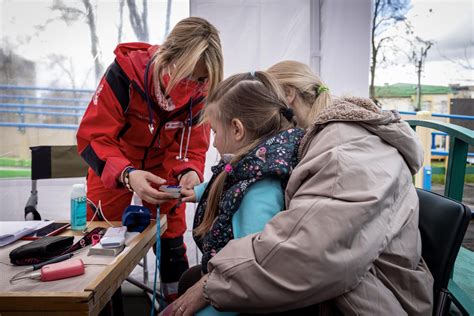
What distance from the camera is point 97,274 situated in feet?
2.65

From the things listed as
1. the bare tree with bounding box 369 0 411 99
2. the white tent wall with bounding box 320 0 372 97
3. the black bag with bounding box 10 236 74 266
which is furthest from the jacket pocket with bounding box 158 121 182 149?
the bare tree with bounding box 369 0 411 99

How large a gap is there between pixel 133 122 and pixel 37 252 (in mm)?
658

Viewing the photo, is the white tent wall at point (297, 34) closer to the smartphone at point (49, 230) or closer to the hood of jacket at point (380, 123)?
the smartphone at point (49, 230)

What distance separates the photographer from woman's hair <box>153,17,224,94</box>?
1201 mm

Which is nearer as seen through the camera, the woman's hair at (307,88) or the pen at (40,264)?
the pen at (40,264)

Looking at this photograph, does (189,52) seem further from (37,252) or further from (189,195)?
(37,252)

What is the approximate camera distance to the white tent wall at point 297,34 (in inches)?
89.7

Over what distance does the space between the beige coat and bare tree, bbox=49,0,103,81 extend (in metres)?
1.88

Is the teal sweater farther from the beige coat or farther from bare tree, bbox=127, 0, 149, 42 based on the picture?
bare tree, bbox=127, 0, 149, 42

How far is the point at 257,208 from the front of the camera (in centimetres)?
84

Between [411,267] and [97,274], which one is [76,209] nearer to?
[97,274]

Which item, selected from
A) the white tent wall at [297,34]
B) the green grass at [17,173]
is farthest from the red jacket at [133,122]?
the green grass at [17,173]

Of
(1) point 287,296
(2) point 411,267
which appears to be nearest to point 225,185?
(1) point 287,296

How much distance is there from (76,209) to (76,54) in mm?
1416
